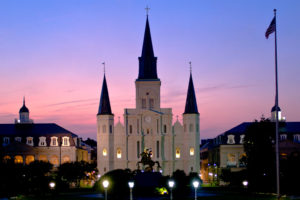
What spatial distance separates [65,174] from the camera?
101562mm

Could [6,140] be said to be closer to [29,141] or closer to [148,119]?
[29,141]

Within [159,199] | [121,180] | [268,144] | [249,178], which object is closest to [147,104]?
[268,144]

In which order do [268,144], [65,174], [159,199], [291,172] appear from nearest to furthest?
1. [159,199]
2. [291,172]
3. [268,144]
4. [65,174]

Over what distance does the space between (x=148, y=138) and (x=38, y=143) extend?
21854mm

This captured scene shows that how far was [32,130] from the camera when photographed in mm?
123188

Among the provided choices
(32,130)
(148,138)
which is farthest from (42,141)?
(148,138)

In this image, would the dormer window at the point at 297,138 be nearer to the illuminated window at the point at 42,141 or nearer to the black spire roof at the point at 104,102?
the black spire roof at the point at 104,102

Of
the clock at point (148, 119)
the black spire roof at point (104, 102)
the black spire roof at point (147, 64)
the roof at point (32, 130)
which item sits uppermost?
the black spire roof at point (147, 64)

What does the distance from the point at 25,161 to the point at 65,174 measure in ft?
58.2

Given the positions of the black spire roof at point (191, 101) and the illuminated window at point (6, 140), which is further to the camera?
the black spire roof at point (191, 101)

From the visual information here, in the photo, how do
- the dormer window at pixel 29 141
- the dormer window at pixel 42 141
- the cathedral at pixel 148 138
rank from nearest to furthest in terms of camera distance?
1. the cathedral at pixel 148 138
2. the dormer window at pixel 42 141
3. the dormer window at pixel 29 141

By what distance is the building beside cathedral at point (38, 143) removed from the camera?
116 metres

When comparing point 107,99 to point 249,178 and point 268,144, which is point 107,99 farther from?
point 249,178

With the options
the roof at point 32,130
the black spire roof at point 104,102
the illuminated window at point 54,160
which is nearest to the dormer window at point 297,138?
the black spire roof at point 104,102
